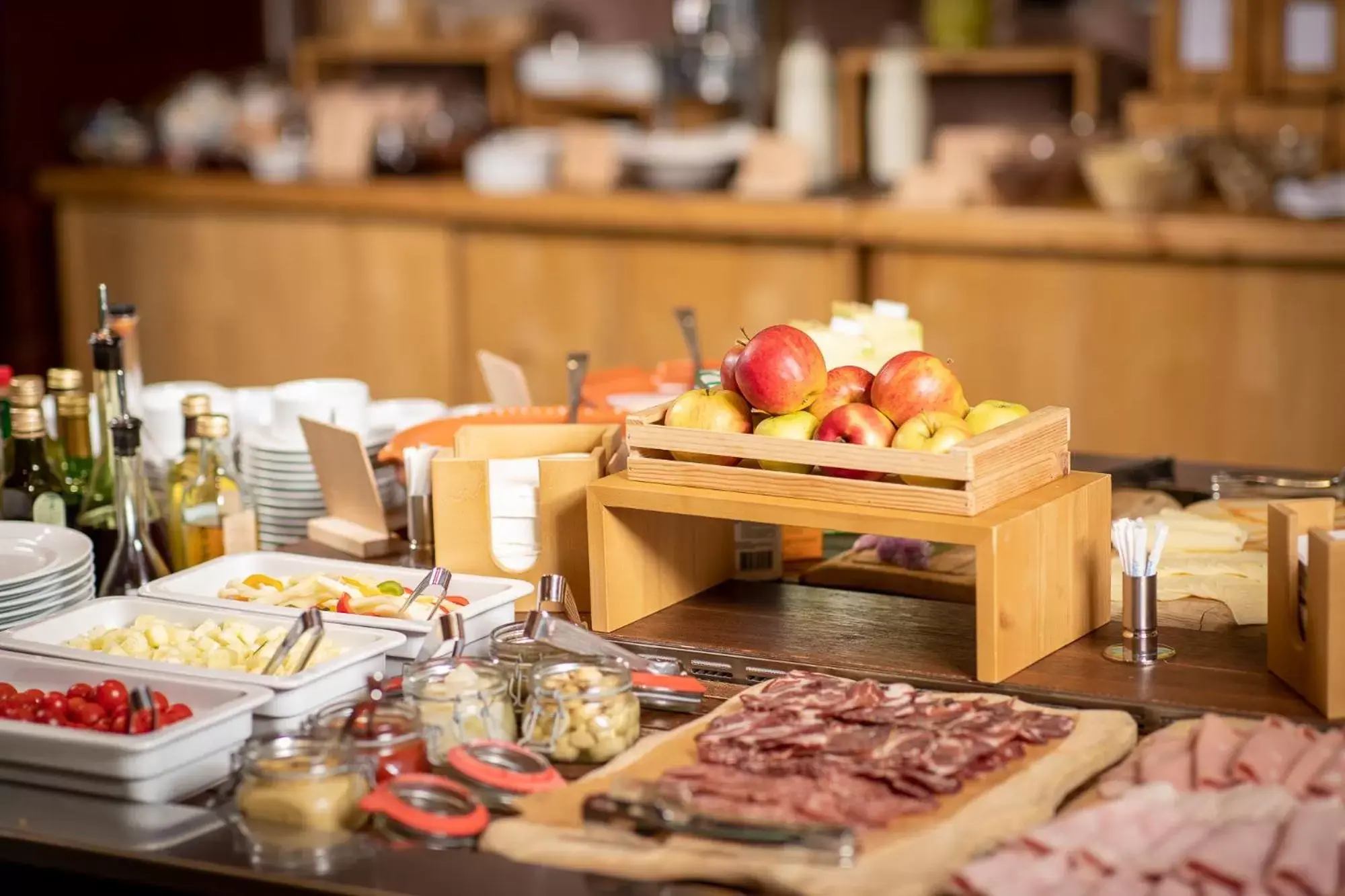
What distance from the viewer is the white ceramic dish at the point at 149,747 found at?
1.54 metres

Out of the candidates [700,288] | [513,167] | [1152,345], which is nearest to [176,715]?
[1152,345]

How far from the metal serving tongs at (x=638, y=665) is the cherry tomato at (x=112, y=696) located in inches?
15.3

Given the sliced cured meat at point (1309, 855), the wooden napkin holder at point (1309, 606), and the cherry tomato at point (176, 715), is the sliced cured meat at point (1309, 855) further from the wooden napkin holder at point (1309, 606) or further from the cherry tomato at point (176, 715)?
the cherry tomato at point (176, 715)

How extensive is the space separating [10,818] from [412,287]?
359cm

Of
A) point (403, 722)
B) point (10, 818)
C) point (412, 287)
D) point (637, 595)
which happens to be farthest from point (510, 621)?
point (412, 287)

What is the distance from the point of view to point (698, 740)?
159 cm

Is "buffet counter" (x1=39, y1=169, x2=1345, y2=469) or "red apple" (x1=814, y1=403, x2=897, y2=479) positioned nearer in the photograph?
"red apple" (x1=814, y1=403, x2=897, y2=479)

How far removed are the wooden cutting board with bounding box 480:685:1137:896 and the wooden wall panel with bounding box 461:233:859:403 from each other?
9.70ft

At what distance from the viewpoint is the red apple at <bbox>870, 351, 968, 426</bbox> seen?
187 centimetres

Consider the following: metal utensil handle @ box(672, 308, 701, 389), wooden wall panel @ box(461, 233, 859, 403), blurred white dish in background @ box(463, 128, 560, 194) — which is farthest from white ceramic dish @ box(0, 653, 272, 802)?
blurred white dish in background @ box(463, 128, 560, 194)

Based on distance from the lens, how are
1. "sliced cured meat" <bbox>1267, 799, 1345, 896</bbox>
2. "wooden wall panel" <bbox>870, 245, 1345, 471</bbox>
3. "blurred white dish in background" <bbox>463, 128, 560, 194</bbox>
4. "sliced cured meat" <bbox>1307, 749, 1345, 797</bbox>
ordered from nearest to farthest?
"sliced cured meat" <bbox>1267, 799, 1345, 896</bbox> → "sliced cured meat" <bbox>1307, 749, 1345, 797</bbox> → "wooden wall panel" <bbox>870, 245, 1345, 471</bbox> → "blurred white dish in background" <bbox>463, 128, 560, 194</bbox>

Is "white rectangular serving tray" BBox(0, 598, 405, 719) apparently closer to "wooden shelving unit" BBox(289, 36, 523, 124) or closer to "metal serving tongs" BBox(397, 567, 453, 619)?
"metal serving tongs" BBox(397, 567, 453, 619)

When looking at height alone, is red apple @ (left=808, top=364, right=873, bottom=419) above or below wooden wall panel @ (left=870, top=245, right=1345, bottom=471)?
above

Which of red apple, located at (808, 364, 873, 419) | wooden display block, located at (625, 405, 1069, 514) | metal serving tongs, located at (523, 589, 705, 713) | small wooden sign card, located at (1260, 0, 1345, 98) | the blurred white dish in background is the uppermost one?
small wooden sign card, located at (1260, 0, 1345, 98)
